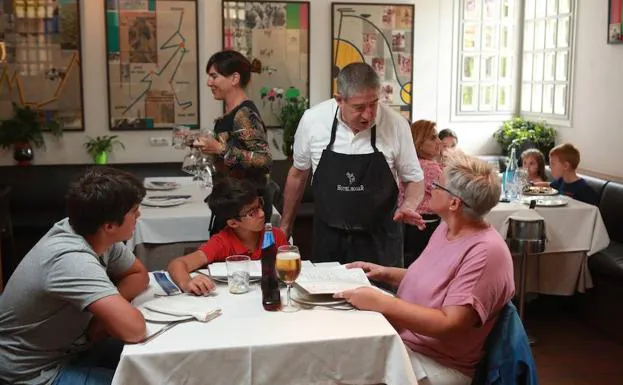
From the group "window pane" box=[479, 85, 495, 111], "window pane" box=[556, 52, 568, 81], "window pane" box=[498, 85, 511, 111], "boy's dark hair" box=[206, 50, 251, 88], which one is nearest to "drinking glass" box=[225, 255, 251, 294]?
"boy's dark hair" box=[206, 50, 251, 88]

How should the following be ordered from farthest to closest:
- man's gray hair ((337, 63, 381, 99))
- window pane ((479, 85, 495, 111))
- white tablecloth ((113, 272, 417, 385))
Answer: window pane ((479, 85, 495, 111)) → man's gray hair ((337, 63, 381, 99)) → white tablecloth ((113, 272, 417, 385))

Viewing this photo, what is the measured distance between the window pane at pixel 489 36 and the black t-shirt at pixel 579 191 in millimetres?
2453

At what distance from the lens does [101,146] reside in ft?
21.7

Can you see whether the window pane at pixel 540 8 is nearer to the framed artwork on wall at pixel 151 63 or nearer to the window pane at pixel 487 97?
the window pane at pixel 487 97

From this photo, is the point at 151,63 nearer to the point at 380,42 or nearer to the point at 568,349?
the point at 380,42

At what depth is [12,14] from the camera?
6398mm

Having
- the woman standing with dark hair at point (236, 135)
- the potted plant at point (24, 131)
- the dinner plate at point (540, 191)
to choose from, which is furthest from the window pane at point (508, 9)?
the potted plant at point (24, 131)

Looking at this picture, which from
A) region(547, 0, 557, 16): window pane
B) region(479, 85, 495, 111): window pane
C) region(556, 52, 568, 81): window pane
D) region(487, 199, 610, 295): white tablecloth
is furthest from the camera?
region(479, 85, 495, 111): window pane

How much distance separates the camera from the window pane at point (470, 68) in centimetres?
732

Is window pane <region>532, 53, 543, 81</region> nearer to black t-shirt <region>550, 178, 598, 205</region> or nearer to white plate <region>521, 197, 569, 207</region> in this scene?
black t-shirt <region>550, 178, 598, 205</region>

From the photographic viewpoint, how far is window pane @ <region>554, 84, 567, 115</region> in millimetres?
6613

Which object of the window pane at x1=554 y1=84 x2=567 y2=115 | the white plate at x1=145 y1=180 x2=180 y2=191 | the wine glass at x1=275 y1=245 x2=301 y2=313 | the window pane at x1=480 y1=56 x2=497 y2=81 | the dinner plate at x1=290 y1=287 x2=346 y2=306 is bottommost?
the dinner plate at x1=290 y1=287 x2=346 y2=306

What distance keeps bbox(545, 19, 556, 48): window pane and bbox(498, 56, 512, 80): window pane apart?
1.77ft

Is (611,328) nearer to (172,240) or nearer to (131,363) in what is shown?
(172,240)
